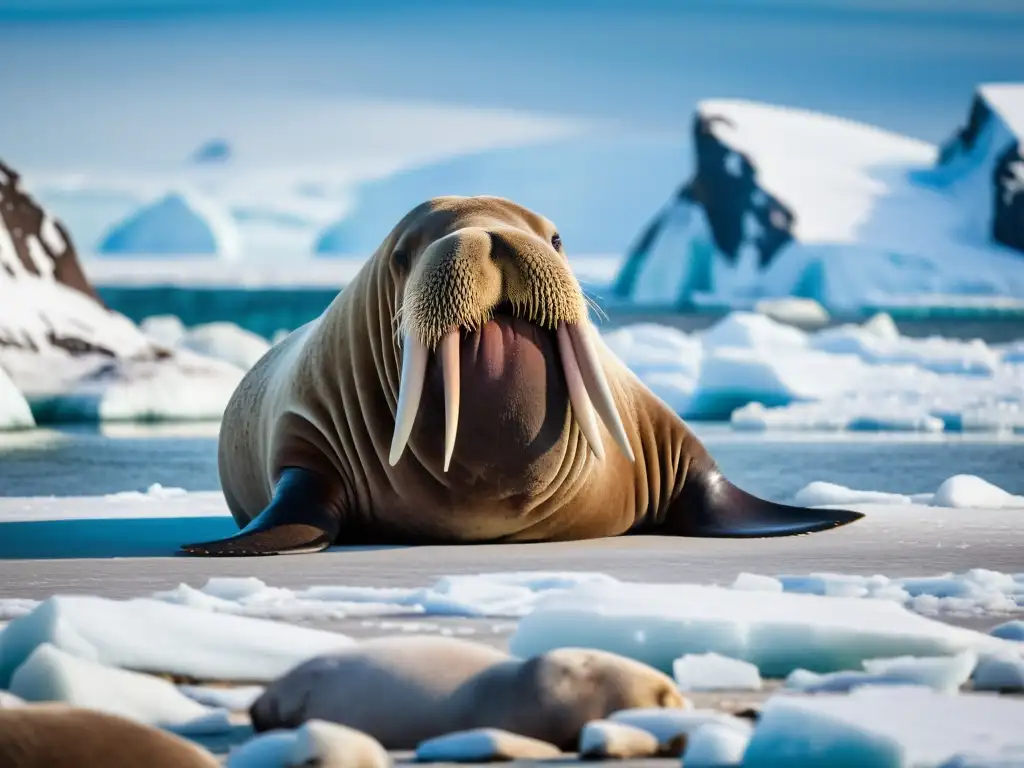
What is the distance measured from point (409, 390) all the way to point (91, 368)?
586 inches

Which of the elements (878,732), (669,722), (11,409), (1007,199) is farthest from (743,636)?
(1007,199)

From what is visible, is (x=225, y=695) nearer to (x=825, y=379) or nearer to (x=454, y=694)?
(x=454, y=694)

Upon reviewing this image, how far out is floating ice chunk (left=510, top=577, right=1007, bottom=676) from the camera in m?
4.12

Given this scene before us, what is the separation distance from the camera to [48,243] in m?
22.2

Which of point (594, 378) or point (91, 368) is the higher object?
point (594, 378)

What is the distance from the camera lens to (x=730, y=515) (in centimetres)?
770

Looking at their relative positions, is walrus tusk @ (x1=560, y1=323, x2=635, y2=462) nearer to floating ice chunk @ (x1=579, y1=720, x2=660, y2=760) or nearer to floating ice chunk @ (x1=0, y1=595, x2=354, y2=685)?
floating ice chunk @ (x1=0, y1=595, x2=354, y2=685)

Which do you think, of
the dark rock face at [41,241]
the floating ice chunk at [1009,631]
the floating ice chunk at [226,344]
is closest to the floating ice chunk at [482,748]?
the floating ice chunk at [1009,631]

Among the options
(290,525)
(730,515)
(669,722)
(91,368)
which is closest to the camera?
(669,722)

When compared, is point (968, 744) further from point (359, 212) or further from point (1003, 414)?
point (359, 212)

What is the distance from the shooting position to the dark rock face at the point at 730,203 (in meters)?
76.9

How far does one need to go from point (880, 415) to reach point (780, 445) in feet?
12.3

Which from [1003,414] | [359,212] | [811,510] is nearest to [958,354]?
[1003,414]

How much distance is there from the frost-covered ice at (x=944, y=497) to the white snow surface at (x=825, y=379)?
24.4ft
